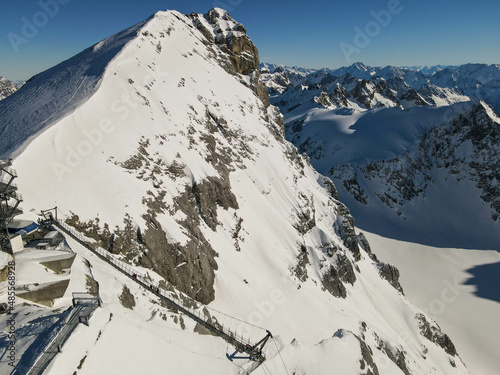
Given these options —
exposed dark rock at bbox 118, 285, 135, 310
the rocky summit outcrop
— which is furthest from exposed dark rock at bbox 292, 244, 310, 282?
the rocky summit outcrop

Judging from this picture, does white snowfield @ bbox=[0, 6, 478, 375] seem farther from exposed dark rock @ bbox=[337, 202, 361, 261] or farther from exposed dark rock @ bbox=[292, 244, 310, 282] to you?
exposed dark rock @ bbox=[337, 202, 361, 261]

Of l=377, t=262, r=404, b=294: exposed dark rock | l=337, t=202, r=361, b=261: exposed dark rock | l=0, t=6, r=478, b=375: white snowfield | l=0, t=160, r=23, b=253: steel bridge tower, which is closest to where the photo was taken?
l=0, t=160, r=23, b=253: steel bridge tower

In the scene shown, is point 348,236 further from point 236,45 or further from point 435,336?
point 236,45

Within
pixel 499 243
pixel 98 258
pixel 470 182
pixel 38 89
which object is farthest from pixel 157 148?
pixel 470 182

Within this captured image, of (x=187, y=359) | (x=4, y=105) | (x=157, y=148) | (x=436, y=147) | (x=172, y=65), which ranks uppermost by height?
(x=436, y=147)

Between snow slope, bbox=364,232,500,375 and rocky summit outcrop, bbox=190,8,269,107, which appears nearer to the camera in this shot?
snow slope, bbox=364,232,500,375

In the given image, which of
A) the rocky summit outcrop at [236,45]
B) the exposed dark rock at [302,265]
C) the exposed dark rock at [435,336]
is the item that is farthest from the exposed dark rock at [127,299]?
the rocky summit outcrop at [236,45]

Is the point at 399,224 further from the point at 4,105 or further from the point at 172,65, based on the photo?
the point at 4,105

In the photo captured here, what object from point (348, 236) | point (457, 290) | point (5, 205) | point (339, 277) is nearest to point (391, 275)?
point (348, 236)
